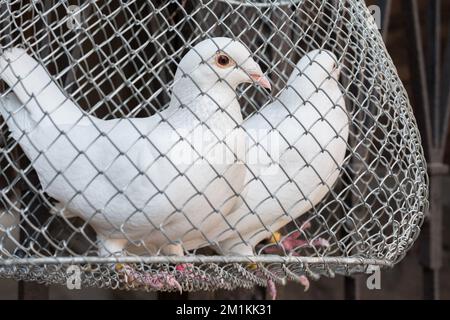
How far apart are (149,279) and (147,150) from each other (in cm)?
19

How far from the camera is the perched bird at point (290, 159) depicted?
1268mm

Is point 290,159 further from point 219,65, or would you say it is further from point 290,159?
point 219,65

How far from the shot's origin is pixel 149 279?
1225 millimetres

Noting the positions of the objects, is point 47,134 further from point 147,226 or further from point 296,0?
point 296,0

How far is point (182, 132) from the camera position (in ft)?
3.75

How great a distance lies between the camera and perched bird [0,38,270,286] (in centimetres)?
113

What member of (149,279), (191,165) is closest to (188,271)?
(149,279)

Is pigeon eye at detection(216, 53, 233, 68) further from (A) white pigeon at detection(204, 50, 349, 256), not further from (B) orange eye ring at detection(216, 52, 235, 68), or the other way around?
(A) white pigeon at detection(204, 50, 349, 256)

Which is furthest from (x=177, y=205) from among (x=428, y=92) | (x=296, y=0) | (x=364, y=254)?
(x=428, y=92)

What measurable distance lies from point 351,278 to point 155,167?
92 cm

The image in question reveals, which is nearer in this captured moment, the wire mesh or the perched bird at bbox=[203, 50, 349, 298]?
the wire mesh

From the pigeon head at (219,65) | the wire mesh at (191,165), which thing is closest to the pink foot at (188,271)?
the wire mesh at (191,165)

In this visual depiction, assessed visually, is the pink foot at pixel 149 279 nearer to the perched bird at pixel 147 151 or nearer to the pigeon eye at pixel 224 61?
the perched bird at pixel 147 151

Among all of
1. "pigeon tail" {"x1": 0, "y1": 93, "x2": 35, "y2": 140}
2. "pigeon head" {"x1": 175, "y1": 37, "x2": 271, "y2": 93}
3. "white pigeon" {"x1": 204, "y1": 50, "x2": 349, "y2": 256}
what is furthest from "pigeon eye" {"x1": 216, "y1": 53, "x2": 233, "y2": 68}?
"pigeon tail" {"x1": 0, "y1": 93, "x2": 35, "y2": 140}
